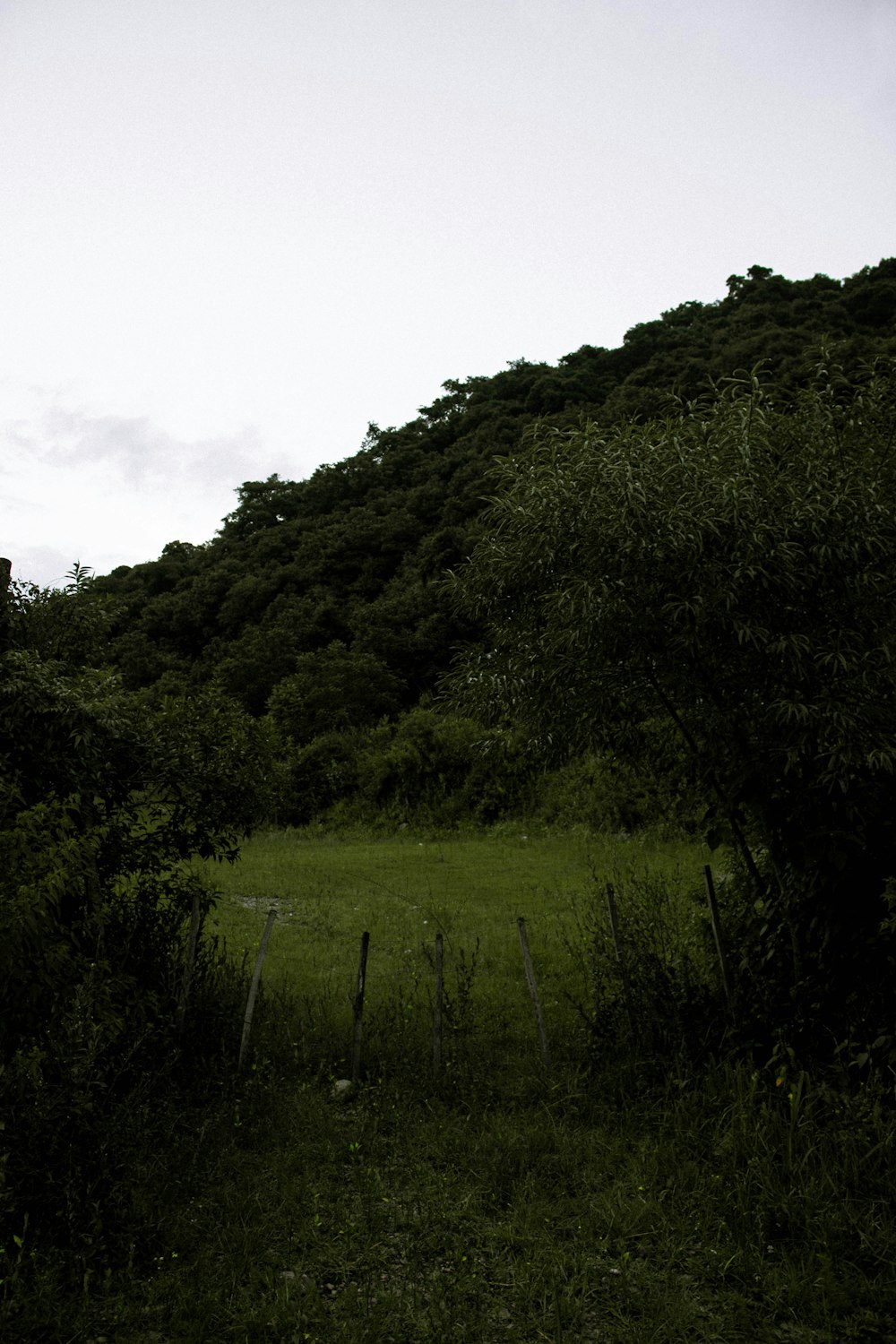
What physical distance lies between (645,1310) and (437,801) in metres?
21.3

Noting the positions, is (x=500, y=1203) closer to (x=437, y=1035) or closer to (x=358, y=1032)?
(x=437, y=1035)

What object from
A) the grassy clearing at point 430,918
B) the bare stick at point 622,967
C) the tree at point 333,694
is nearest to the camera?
the bare stick at point 622,967

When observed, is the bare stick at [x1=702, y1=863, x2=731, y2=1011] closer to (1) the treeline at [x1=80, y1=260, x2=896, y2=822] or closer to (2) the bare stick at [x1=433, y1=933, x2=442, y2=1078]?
(2) the bare stick at [x1=433, y1=933, x2=442, y2=1078]

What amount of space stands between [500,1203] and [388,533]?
3885cm

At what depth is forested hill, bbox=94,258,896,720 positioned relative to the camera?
35375 mm

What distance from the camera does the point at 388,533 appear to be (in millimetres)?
42938

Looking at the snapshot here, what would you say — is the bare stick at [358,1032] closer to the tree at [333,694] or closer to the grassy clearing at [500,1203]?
the grassy clearing at [500,1203]

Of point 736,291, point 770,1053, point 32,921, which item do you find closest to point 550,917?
point 770,1053

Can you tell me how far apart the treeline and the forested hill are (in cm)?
10

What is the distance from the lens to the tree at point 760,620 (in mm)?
5922

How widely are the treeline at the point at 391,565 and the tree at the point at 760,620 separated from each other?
47.6 ft

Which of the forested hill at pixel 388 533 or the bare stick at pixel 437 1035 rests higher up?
the forested hill at pixel 388 533

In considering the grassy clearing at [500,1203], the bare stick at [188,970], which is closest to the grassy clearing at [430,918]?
the grassy clearing at [500,1203]

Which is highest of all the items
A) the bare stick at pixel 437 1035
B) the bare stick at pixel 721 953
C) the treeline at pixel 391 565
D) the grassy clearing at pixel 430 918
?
the treeline at pixel 391 565
